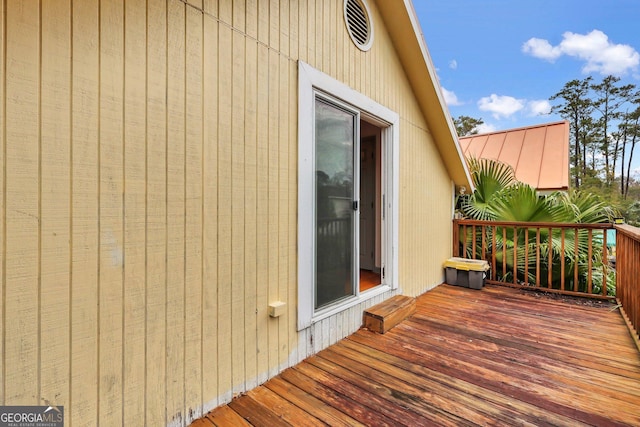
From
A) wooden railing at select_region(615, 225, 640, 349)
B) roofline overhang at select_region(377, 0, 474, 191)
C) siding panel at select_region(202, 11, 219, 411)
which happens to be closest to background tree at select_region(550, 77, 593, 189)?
wooden railing at select_region(615, 225, 640, 349)

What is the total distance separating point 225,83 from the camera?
1.78m

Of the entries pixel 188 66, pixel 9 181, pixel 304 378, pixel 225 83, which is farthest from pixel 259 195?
pixel 304 378

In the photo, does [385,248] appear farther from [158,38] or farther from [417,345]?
[158,38]

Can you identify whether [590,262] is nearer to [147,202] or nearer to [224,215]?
[224,215]

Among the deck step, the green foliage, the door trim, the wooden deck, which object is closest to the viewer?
the wooden deck

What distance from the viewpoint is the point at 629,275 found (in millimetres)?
3041

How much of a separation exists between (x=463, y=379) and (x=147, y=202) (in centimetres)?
231

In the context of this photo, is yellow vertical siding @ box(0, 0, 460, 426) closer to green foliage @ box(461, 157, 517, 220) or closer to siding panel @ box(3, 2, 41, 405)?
siding panel @ box(3, 2, 41, 405)

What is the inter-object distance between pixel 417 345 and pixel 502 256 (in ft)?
9.76

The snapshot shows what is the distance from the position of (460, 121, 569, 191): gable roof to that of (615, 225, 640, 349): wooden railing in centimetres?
408

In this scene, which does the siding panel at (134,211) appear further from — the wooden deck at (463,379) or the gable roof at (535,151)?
the gable roof at (535,151)

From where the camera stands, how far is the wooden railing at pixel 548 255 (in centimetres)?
397

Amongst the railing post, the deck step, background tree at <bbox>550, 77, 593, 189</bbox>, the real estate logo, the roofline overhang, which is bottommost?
the deck step

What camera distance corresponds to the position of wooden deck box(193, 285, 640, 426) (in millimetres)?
1671
